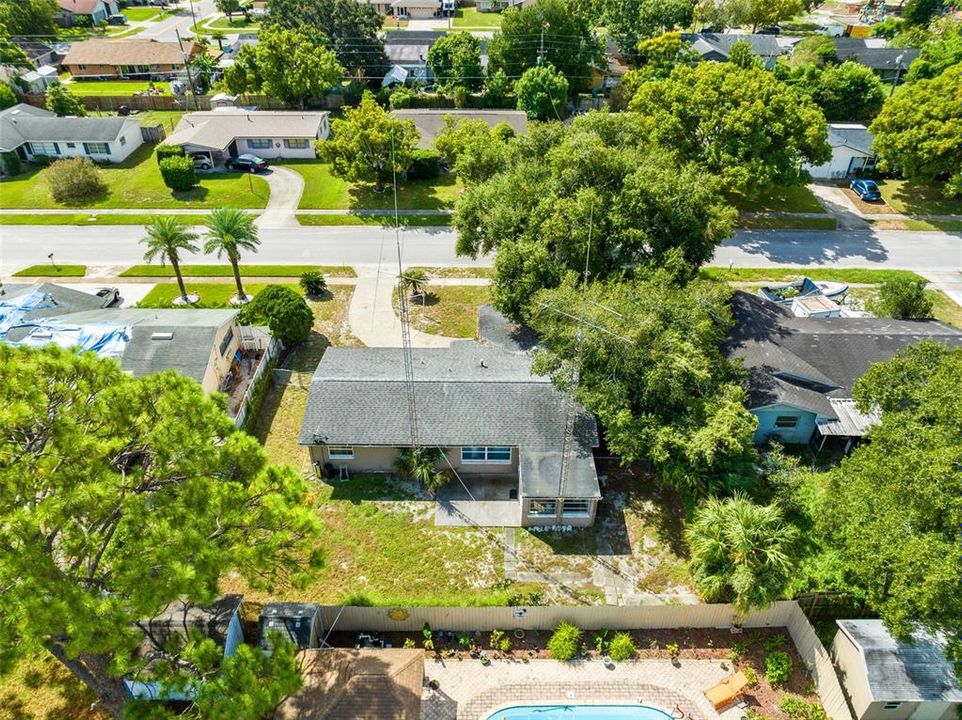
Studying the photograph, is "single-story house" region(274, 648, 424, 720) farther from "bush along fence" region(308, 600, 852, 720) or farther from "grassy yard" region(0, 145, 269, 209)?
"grassy yard" region(0, 145, 269, 209)

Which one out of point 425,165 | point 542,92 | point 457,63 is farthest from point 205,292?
point 457,63

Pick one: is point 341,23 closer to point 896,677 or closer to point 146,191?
point 146,191

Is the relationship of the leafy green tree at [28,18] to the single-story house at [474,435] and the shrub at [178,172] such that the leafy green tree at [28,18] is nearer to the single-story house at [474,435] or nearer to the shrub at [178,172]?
the shrub at [178,172]

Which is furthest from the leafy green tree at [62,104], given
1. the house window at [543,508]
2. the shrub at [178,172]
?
the house window at [543,508]

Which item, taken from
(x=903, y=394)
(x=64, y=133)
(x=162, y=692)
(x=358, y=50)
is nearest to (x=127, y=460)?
(x=162, y=692)

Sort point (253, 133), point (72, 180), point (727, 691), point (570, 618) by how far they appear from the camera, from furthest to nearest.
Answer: point (253, 133) < point (72, 180) < point (570, 618) < point (727, 691)

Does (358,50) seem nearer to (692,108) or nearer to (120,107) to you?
(120,107)
